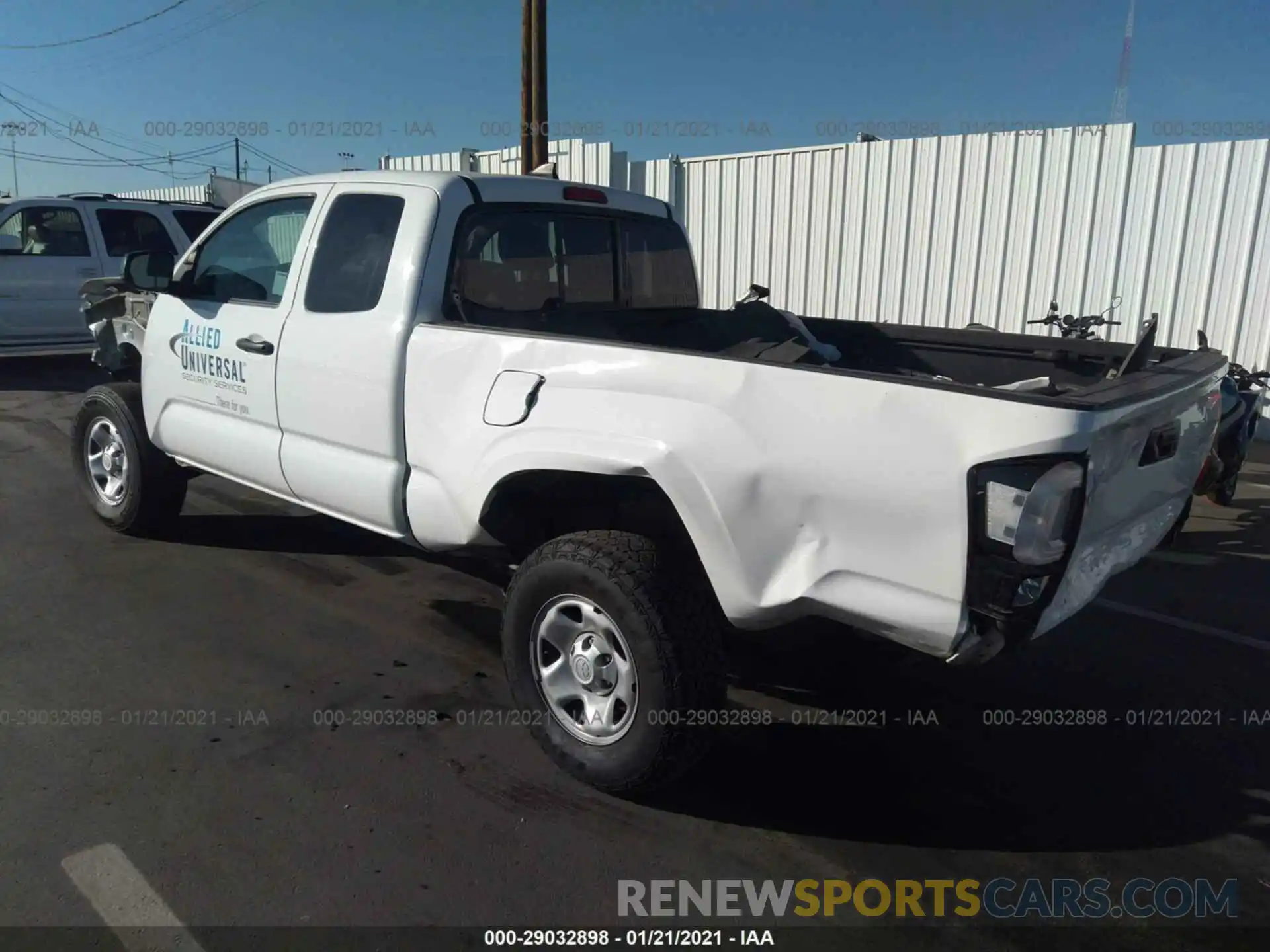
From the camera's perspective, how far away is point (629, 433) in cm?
275

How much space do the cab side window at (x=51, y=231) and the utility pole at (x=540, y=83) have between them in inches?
217

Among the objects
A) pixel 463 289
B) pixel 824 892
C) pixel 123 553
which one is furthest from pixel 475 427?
pixel 123 553

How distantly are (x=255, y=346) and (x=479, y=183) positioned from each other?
1.28 metres

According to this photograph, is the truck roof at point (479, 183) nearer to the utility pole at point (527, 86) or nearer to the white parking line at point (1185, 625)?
the white parking line at point (1185, 625)

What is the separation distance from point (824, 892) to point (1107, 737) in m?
1.50

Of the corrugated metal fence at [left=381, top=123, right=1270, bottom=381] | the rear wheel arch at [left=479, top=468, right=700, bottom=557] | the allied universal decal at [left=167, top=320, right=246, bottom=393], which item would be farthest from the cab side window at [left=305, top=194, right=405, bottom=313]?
the corrugated metal fence at [left=381, top=123, right=1270, bottom=381]

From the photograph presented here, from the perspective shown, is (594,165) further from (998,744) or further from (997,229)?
(998,744)

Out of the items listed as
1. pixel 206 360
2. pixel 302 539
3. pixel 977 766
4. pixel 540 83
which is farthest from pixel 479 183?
pixel 540 83

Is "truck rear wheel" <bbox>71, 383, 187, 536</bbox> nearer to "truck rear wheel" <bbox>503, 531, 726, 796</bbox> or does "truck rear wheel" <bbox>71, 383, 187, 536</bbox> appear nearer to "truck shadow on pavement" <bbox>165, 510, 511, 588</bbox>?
"truck shadow on pavement" <bbox>165, 510, 511, 588</bbox>

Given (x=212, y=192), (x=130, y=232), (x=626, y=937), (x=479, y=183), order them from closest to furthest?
(x=626, y=937) → (x=479, y=183) → (x=130, y=232) → (x=212, y=192)

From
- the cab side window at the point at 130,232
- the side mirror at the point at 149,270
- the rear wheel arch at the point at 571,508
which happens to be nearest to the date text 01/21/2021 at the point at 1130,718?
the rear wheel arch at the point at 571,508

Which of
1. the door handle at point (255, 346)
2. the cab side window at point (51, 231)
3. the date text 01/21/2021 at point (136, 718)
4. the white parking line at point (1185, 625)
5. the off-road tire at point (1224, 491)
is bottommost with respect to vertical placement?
the white parking line at point (1185, 625)

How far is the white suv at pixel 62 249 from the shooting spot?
1067cm

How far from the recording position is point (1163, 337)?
933cm
